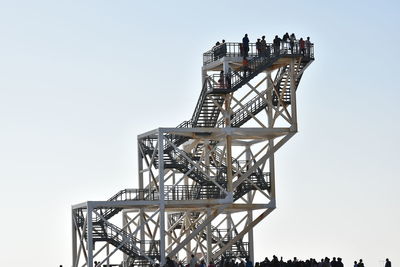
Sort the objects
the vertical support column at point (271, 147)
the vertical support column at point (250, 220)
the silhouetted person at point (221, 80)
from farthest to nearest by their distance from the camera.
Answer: the vertical support column at point (250, 220) < the vertical support column at point (271, 147) < the silhouetted person at point (221, 80)

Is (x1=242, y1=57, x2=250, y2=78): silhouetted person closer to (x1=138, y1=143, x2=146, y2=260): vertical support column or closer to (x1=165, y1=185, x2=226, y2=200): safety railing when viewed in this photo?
(x1=165, y1=185, x2=226, y2=200): safety railing

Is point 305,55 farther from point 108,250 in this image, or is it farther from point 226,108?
point 108,250

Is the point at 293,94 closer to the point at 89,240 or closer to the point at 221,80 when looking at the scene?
the point at 221,80

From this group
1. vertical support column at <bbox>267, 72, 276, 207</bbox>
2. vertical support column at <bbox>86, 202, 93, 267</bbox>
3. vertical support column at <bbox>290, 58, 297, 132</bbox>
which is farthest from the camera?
vertical support column at <bbox>267, 72, 276, 207</bbox>

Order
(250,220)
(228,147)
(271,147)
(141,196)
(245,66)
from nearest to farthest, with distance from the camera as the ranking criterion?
(245,66) < (228,147) < (141,196) < (271,147) < (250,220)

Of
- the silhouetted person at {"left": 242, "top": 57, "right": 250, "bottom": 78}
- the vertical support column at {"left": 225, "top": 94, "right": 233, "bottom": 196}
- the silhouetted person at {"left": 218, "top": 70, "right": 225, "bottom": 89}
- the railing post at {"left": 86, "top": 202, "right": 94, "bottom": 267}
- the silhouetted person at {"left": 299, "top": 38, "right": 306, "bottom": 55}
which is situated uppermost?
the silhouetted person at {"left": 299, "top": 38, "right": 306, "bottom": 55}

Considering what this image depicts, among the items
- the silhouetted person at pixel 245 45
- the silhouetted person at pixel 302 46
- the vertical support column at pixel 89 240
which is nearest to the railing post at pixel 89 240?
the vertical support column at pixel 89 240

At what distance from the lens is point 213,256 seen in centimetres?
11831

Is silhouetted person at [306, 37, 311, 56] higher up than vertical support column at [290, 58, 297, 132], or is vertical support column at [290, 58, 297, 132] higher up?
silhouetted person at [306, 37, 311, 56]

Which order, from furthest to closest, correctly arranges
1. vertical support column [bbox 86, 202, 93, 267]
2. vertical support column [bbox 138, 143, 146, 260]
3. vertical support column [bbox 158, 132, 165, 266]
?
vertical support column [bbox 138, 143, 146, 260]
vertical support column [bbox 158, 132, 165, 266]
vertical support column [bbox 86, 202, 93, 267]

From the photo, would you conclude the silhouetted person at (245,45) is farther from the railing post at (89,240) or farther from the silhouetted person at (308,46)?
the railing post at (89,240)

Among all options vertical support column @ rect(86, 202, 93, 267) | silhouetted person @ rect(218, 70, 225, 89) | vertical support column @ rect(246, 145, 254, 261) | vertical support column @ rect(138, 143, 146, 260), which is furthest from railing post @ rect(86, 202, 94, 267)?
vertical support column @ rect(246, 145, 254, 261)

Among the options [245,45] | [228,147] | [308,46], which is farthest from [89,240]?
[308,46]

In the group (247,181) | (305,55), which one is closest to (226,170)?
(247,181)
